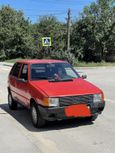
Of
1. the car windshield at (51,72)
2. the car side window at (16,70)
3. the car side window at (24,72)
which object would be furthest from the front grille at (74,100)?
the car side window at (16,70)

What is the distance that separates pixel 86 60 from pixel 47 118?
39.8m

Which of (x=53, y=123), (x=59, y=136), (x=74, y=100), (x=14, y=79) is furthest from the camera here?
(x=14, y=79)

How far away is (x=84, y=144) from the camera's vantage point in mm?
7113

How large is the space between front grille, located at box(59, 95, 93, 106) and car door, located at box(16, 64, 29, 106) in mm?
1358

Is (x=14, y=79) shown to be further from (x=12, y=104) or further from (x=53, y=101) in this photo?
(x=53, y=101)

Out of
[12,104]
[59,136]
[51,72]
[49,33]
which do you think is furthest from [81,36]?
[59,136]

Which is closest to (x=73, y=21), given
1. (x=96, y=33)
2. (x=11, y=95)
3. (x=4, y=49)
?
(x=96, y=33)

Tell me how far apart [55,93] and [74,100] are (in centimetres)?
43

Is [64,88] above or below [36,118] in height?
above

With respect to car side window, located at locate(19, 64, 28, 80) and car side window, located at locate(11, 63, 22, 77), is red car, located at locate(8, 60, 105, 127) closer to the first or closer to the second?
car side window, located at locate(19, 64, 28, 80)

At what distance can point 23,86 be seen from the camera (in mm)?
9703

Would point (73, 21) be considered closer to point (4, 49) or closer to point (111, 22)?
point (111, 22)

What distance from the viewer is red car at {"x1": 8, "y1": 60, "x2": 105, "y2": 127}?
822 cm

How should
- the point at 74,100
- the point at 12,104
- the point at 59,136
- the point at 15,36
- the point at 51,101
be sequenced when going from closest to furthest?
the point at 59,136 → the point at 51,101 → the point at 74,100 → the point at 12,104 → the point at 15,36
